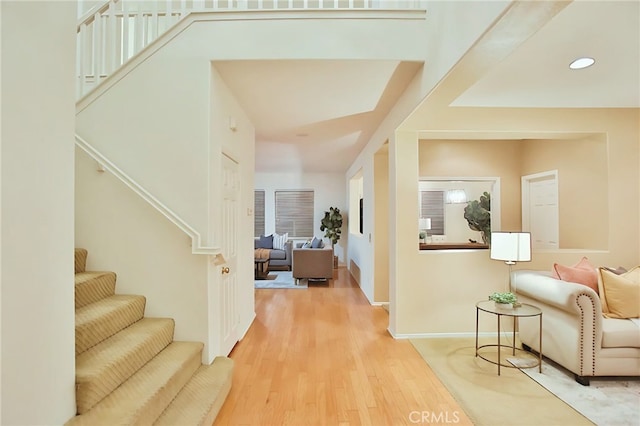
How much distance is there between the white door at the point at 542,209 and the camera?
176 inches

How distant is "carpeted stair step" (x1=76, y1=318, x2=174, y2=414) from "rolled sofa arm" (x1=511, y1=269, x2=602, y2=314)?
3.13 meters

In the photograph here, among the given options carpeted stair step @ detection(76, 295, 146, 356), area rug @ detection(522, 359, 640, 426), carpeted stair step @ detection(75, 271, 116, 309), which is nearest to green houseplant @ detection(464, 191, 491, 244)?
area rug @ detection(522, 359, 640, 426)

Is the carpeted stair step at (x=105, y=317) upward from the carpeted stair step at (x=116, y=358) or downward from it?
upward

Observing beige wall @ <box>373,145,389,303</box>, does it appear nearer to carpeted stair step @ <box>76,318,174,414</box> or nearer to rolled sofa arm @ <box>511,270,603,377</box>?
rolled sofa arm @ <box>511,270,603,377</box>

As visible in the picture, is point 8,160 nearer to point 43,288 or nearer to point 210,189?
point 43,288

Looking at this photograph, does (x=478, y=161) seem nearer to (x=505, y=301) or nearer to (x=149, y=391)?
(x=505, y=301)

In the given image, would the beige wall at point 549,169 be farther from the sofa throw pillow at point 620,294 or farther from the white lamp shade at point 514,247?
the white lamp shade at point 514,247

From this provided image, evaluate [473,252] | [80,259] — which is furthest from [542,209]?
[80,259]

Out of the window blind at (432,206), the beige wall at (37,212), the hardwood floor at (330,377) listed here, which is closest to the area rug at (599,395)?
the hardwood floor at (330,377)

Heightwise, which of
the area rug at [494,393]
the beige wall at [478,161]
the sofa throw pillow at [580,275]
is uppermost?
the beige wall at [478,161]

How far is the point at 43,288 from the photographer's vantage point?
4.71 ft

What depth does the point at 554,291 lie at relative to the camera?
9.22 ft

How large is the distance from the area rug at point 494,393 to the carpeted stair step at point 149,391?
1.93 metres

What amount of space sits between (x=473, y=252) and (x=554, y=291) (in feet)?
3.26
